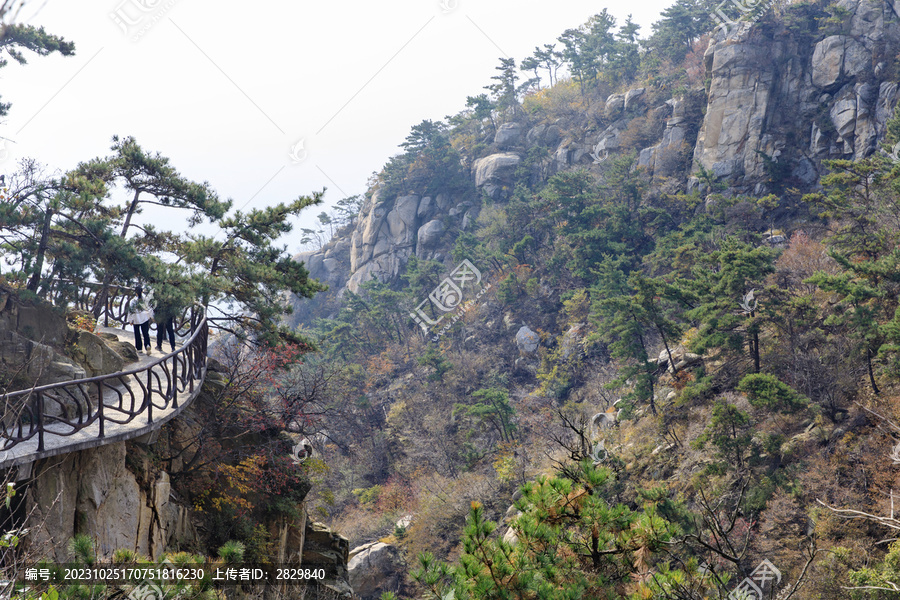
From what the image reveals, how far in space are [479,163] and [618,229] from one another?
61.1 ft

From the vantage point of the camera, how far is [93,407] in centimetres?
719

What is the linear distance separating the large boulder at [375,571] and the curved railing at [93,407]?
44.2ft

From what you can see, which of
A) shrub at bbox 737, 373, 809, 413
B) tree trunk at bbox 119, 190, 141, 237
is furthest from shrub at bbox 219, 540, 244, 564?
shrub at bbox 737, 373, 809, 413

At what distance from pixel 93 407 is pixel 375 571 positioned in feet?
50.5

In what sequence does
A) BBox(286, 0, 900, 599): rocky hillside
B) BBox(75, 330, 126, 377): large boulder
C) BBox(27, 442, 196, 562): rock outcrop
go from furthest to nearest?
1. BBox(286, 0, 900, 599): rocky hillside
2. BBox(75, 330, 126, 377): large boulder
3. BBox(27, 442, 196, 562): rock outcrop

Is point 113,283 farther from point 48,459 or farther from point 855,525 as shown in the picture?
point 855,525

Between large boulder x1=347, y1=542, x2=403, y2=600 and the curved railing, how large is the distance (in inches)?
530

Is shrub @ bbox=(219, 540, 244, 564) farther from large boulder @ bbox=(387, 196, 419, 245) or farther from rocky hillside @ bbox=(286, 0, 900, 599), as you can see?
large boulder @ bbox=(387, 196, 419, 245)

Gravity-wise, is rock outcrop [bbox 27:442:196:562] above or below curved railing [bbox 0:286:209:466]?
below

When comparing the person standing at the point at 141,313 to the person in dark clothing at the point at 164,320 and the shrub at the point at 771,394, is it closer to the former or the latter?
the person in dark clothing at the point at 164,320

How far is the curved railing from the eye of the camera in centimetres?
541

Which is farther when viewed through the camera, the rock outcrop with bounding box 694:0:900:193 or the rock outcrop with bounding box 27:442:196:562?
the rock outcrop with bounding box 694:0:900:193

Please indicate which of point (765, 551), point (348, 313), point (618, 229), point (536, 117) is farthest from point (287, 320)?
point (765, 551)

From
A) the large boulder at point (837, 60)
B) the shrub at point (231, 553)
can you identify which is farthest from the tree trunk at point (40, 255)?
the large boulder at point (837, 60)
